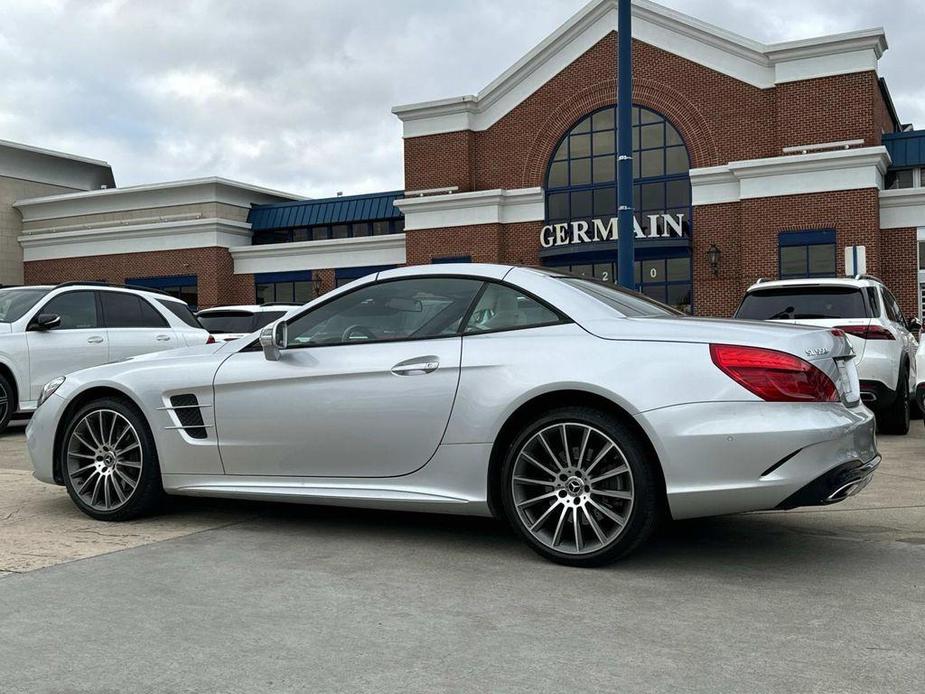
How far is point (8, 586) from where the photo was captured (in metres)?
4.06

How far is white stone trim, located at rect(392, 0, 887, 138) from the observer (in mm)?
25969

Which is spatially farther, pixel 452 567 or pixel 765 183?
pixel 765 183

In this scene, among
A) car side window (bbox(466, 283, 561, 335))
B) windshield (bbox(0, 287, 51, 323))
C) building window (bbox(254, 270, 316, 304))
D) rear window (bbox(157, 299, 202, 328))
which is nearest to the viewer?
car side window (bbox(466, 283, 561, 335))

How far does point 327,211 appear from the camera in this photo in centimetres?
3719

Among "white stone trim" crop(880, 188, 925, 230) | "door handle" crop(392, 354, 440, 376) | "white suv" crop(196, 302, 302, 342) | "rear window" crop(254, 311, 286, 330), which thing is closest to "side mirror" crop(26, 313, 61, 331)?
"white suv" crop(196, 302, 302, 342)

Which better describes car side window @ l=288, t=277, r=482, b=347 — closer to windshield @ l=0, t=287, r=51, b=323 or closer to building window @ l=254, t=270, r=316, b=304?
windshield @ l=0, t=287, r=51, b=323

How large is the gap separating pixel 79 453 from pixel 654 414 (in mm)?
3563

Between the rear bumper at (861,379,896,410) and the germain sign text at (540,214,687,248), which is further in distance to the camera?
the germain sign text at (540,214,687,248)

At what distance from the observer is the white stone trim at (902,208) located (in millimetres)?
25844

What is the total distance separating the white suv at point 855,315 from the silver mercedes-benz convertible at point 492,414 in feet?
16.3

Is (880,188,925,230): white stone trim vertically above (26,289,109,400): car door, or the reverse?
(880,188,925,230): white stone trim

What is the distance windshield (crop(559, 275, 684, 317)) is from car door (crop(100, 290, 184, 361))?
737 cm

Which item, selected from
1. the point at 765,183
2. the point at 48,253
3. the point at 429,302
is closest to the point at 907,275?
the point at 765,183

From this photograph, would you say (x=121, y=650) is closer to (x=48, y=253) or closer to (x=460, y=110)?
(x=460, y=110)
